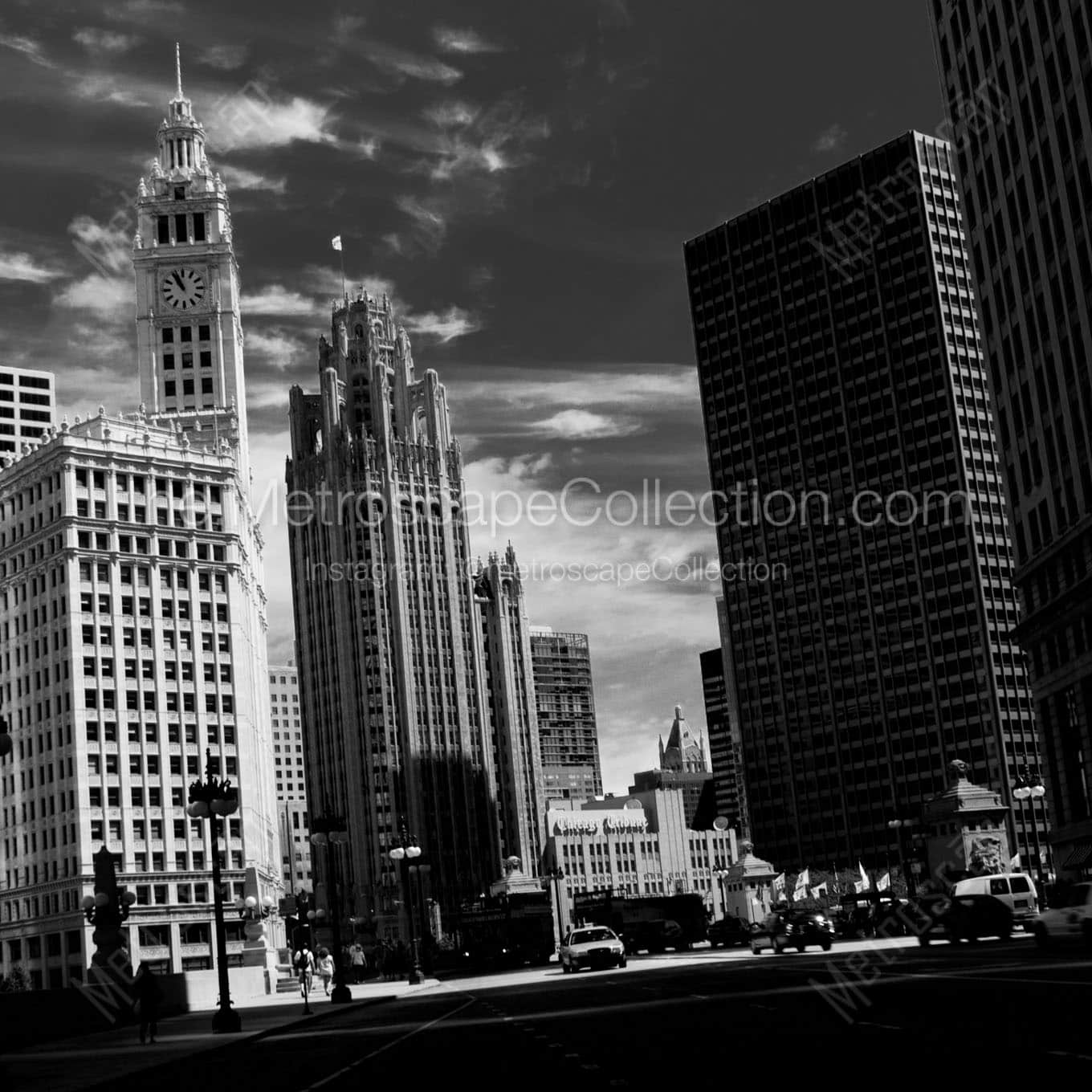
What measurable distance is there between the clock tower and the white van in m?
113

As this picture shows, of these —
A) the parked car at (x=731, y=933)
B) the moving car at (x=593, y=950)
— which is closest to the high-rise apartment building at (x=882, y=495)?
the parked car at (x=731, y=933)

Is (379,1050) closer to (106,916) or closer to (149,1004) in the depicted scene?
(149,1004)

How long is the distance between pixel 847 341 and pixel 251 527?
3044 inches

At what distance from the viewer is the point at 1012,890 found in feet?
179

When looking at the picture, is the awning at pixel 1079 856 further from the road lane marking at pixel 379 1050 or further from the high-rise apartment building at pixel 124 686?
the high-rise apartment building at pixel 124 686

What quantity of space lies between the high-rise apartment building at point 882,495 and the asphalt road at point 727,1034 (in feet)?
487

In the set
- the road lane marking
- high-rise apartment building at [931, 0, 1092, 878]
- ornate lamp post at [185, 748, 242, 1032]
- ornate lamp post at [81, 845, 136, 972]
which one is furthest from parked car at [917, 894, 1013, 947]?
ornate lamp post at [81, 845, 136, 972]

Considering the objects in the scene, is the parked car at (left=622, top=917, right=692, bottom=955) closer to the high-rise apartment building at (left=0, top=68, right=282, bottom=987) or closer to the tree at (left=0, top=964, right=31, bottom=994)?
the high-rise apartment building at (left=0, top=68, right=282, bottom=987)

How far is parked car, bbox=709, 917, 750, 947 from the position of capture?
277ft

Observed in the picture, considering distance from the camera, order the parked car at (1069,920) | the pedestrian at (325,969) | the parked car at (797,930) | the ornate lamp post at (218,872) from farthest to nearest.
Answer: the pedestrian at (325,969), the parked car at (797,930), the ornate lamp post at (218,872), the parked car at (1069,920)

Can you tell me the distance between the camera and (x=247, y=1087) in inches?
829

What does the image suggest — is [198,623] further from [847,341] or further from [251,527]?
[847,341]

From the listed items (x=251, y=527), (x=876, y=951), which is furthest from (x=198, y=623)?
(x=876, y=951)

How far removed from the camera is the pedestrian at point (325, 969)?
272 feet
